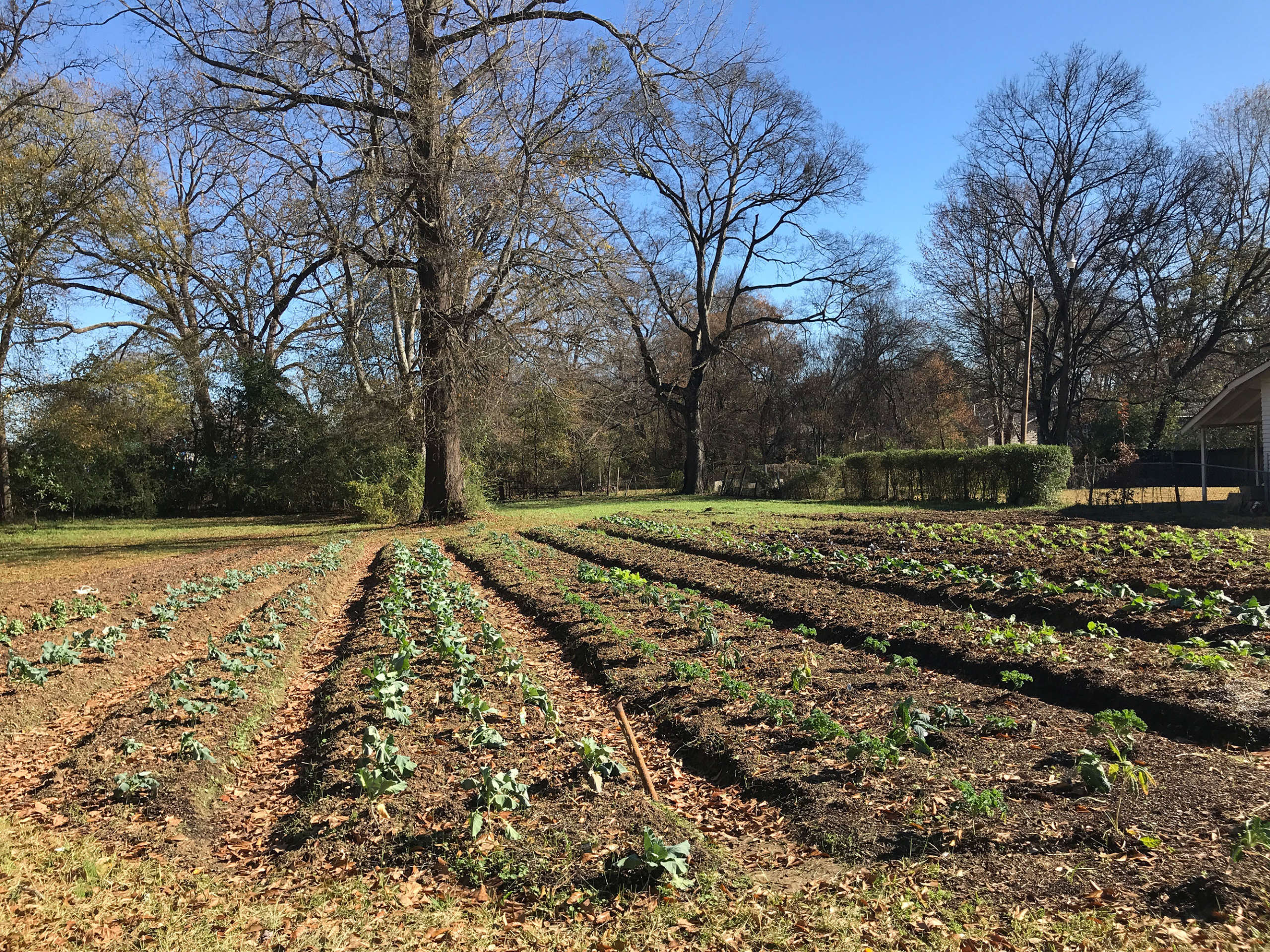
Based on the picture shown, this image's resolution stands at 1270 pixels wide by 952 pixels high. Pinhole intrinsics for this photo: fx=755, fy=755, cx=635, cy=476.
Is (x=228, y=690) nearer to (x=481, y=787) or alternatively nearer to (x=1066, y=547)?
(x=481, y=787)

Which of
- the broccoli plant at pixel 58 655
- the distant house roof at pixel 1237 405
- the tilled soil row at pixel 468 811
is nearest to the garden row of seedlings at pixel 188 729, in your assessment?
the tilled soil row at pixel 468 811

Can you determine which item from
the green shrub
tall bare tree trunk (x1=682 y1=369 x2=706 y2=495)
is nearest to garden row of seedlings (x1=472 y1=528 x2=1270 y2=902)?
the green shrub

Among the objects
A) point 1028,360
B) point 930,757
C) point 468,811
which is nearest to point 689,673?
point 930,757

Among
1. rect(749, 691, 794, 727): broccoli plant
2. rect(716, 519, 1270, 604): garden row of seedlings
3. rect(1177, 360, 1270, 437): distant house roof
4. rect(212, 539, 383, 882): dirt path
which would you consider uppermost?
rect(1177, 360, 1270, 437): distant house roof

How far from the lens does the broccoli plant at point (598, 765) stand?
4.65m

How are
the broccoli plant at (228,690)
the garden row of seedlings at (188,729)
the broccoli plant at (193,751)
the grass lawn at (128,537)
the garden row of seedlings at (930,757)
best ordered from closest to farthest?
1. the garden row of seedlings at (930,757)
2. the garden row of seedlings at (188,729)
3. the broccoli plant at (193,751)
4. the broccoli plant at (228,690)
5. the grass lawn at (128,537)

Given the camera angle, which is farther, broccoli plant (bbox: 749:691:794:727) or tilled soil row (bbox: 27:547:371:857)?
broccoli plant (bbox: 749:691:794:727)

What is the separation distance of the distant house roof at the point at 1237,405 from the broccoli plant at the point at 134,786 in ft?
74.4

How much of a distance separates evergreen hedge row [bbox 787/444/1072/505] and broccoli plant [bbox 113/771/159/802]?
77.6 feet

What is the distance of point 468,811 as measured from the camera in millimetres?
4465

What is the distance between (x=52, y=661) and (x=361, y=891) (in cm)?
606

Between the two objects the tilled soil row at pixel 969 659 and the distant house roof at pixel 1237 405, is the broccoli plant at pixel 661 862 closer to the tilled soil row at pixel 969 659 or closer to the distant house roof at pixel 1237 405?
the tilled soil row at pixel 969 659

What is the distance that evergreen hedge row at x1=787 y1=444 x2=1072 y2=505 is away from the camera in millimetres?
23031

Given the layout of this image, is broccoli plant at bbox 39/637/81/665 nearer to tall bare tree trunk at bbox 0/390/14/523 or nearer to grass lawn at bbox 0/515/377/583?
grass lawn at bbox 0/515/377/583
